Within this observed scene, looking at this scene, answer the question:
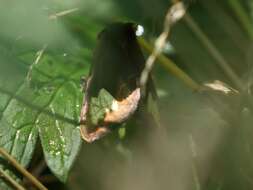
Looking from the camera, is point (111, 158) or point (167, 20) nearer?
point (167, 20)

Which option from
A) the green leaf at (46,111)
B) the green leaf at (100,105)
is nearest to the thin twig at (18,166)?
the green leaf at (46,111)

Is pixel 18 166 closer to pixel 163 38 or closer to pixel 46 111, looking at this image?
pixel 46 111

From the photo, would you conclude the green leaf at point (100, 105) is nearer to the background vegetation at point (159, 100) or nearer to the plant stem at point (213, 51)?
the background vegetation at point (159, 100)

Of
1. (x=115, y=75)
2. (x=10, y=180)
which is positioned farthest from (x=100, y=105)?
(x=10, y=180)

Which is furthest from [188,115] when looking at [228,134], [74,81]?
[74,81]

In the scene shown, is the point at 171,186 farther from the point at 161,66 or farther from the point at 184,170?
the point at 161,66
